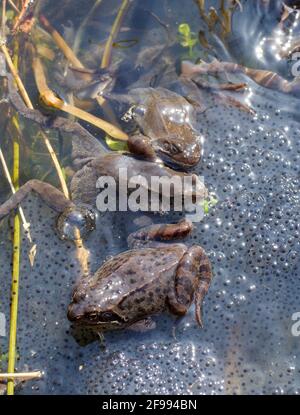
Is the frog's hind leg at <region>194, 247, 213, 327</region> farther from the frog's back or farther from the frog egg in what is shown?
the frog egg

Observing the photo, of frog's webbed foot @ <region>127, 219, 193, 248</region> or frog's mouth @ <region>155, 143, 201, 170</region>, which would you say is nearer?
frog's webbed foot @ <region>127, 219, 193, 248</region>

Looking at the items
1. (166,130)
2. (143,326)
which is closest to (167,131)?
(166,130)

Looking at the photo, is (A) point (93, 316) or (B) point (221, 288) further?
(B) point (221, 288)

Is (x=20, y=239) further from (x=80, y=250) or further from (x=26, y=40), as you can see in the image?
(x=26, y=40)

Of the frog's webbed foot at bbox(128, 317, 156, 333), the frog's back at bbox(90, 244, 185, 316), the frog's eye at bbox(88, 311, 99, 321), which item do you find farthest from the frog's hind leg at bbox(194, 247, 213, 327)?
the frog's eye at bbox(88, 311, 99, 321)
